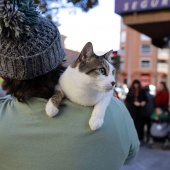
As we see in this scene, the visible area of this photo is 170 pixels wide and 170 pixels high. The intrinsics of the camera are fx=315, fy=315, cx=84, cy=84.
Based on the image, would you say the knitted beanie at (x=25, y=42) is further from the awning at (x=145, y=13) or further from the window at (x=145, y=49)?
the window at (x=145, y=49)

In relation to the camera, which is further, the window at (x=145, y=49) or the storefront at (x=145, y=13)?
the window at (x=145, y=49)

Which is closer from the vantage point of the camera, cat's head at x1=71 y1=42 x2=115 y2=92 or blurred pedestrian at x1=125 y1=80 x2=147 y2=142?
cat's head at x1=71 y1=42 x2=115 y2=92

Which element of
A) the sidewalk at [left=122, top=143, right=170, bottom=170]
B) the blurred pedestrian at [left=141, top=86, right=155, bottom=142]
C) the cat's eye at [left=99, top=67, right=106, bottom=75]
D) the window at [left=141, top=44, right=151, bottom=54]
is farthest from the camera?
the window at [left=141, top=44, right=151, bottom=54]

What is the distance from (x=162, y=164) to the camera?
5.37 m

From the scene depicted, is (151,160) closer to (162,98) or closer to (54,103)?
(162,98)

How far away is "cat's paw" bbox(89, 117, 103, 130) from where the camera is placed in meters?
0.97

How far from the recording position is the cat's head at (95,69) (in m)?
0.99

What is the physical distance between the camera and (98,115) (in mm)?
979

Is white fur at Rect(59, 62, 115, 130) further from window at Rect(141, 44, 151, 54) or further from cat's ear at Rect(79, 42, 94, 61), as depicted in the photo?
window at Rect(141, 44, 151, 54)

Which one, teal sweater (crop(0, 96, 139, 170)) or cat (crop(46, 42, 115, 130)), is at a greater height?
cat (crop(46, 42, 115, 130))

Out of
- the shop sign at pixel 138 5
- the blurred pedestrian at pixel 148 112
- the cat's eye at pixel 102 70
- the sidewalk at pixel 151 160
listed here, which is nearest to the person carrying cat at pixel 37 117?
the cat's eye at pixel 102 70

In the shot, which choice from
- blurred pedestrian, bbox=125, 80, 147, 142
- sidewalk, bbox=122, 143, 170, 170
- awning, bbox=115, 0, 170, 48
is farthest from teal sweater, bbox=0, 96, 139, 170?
awning, bbox=115, 0, 170, 48

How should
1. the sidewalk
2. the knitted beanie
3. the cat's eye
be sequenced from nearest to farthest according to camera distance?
the knitted beanie
the cat's eye
the sidewalk

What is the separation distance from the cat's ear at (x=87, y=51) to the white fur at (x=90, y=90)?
0.05 meters
